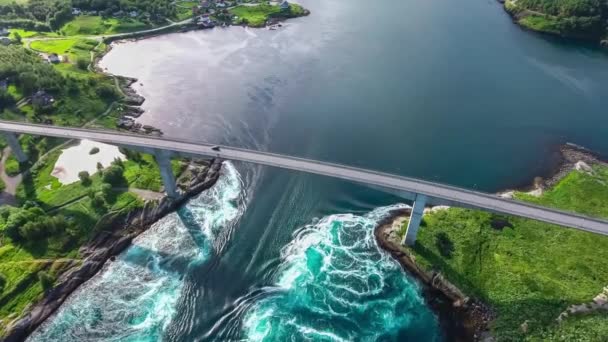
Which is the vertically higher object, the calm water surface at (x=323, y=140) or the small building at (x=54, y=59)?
the small building at (x=54, y=59)

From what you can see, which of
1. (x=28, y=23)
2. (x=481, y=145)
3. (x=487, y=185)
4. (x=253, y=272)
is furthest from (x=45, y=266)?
(x=28, y=23)

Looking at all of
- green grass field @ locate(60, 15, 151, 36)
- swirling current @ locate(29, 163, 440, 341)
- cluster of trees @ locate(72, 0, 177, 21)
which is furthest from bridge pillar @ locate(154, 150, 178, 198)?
cluster of trees @ locate(72, 0, 177, 21)

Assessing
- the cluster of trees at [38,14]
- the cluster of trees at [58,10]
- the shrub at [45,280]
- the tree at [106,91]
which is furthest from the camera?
the cluster of trees at [58,10]

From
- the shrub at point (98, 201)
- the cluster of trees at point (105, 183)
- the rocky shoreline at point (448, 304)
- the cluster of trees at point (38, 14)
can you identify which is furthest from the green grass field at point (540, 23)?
the cluster of trees at point (38, 14)

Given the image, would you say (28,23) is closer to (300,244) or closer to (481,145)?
(300,244)

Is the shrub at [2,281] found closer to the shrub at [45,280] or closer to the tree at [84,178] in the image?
the shrub at [45,280]

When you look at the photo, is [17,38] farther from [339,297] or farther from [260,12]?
[339,297]
